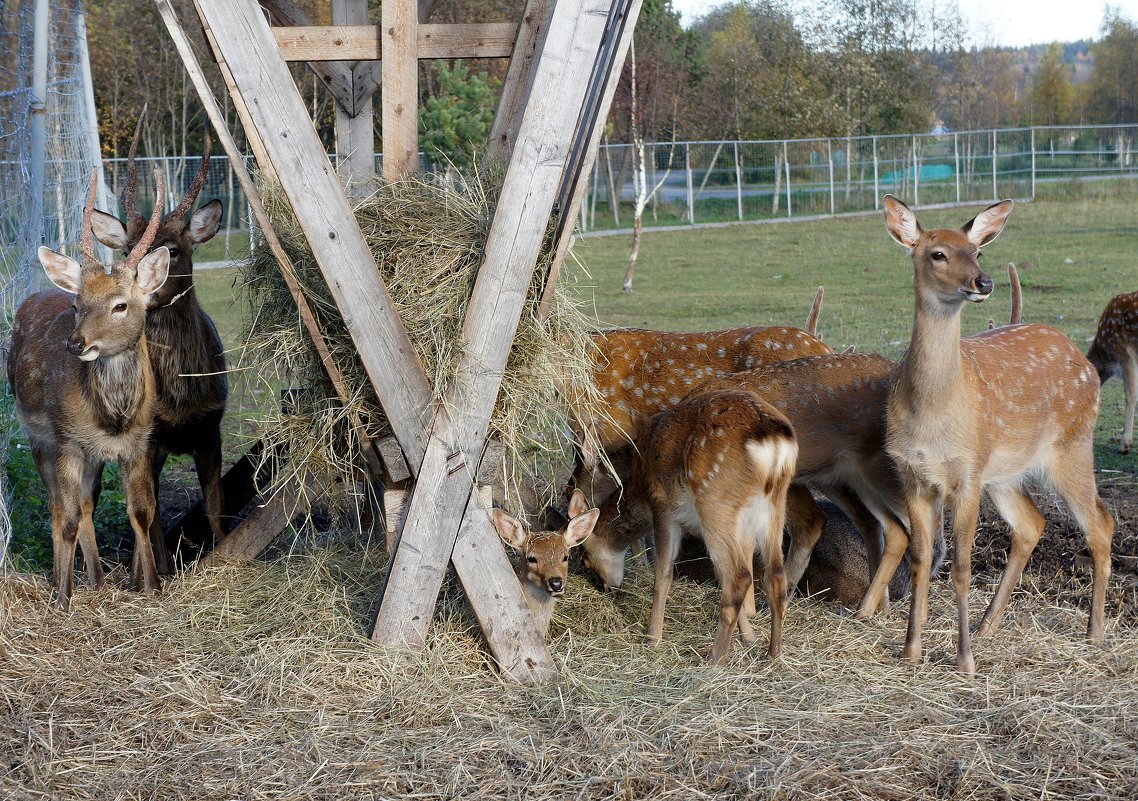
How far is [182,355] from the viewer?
231 inches

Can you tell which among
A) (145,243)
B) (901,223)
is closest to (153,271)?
(145,243)

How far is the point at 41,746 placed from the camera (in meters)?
3.98

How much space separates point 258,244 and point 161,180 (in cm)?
74

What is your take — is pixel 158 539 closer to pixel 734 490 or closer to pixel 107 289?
pixel 107 289

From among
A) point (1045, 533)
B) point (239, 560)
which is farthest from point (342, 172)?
point (1045, 533)

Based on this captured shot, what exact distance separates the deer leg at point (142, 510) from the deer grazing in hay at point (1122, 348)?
6.64 m

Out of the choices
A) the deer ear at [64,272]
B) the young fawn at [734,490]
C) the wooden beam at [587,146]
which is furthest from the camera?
the deer ear at [64,272]

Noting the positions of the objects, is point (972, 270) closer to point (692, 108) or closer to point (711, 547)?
point (711, 547)

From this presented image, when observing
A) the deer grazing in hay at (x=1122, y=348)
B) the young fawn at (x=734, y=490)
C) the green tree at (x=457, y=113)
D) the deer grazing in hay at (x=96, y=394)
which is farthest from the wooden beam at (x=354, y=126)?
the green tree at (x=457, y=113)

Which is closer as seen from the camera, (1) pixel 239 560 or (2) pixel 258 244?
(2) pixel 258 244

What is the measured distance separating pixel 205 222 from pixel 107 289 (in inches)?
37.6

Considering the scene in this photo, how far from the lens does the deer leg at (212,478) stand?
19.5 ft

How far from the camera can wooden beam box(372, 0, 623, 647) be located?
428 centimetres

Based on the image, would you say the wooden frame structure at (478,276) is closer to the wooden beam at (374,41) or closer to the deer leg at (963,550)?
the wooden beam at (374,41)
